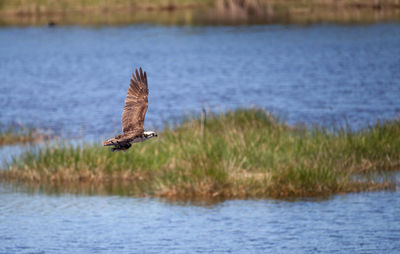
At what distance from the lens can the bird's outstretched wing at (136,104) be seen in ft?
46.1

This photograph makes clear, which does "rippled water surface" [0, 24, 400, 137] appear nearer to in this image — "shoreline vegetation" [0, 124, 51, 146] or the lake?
the lake

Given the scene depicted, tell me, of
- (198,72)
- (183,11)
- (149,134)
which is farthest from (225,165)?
(183,11)

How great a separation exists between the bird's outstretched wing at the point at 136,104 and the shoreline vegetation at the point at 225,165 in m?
7.89

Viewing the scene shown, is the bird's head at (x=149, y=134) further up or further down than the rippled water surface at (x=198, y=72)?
further up

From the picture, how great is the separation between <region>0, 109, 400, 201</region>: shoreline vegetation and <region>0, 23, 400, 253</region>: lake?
0.40 metres

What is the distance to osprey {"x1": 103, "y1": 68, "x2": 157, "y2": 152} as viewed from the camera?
42.9 feet

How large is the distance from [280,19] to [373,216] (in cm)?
7160

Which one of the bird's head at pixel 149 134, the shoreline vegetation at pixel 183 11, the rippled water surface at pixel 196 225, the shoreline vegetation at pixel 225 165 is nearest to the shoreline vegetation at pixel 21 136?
the shoreline vegetation at pixel 225 165

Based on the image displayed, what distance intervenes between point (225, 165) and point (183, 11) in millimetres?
79243

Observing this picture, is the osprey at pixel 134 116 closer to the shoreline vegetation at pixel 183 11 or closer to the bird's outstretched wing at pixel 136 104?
the bird's outstretched wing at pixel 136 104

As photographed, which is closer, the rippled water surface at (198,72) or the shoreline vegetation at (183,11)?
the rippled water surface at (198,72)

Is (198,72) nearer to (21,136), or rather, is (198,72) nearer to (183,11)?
(21,136)

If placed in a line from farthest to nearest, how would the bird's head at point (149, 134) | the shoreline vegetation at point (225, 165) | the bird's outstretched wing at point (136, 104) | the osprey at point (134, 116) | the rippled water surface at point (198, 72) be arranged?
1. the rippled water surface at point (198, 72)
2. the shoreline vegetation at point (225, 165)
3. the bird's outstretched wing at point (136, 104)
4. the osprey at point (134, 116)
5. the bird's head at point (149, 134)

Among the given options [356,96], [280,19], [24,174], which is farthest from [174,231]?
[280,19]
